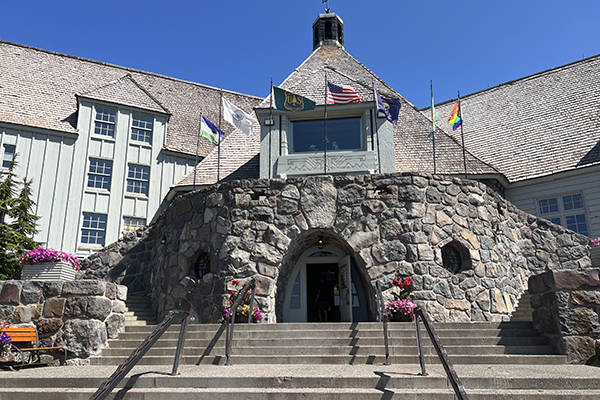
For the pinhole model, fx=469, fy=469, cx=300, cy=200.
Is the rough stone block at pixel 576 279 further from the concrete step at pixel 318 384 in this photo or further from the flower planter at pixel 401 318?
the flower planter at pixel 401 318

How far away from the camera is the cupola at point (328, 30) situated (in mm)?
23078

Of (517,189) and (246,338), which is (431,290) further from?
(517,189)

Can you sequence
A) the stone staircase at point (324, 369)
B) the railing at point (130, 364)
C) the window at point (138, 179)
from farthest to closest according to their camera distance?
the window at point (138, 179), the stone staircase at point (324, 369), the railing at point (130, 364)

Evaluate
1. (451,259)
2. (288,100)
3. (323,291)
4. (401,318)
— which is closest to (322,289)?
(323,291)

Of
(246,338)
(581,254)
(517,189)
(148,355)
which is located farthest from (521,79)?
(148,355)

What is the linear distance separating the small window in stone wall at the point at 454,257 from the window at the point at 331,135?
470cm

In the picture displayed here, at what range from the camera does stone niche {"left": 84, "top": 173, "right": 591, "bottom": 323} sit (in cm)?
1173

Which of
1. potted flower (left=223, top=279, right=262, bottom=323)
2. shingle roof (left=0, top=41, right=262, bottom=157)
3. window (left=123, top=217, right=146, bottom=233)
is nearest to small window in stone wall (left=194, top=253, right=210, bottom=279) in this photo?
potted flower (left=223, top=279, right=262, bottom=323)

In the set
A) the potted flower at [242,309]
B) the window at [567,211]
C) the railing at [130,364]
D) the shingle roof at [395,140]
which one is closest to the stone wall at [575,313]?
the railing at [130,364]

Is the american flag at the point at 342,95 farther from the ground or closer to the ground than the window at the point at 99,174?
farther from the ground

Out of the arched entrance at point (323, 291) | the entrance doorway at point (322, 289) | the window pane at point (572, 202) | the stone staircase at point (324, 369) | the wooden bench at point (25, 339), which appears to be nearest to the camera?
the stone staircase at point (324, 369)

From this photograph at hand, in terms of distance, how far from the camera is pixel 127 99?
20250mm

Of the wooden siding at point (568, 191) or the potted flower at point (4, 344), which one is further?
the wooden siding at point (568, 191)

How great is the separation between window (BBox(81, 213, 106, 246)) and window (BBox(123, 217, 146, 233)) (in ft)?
2.62
